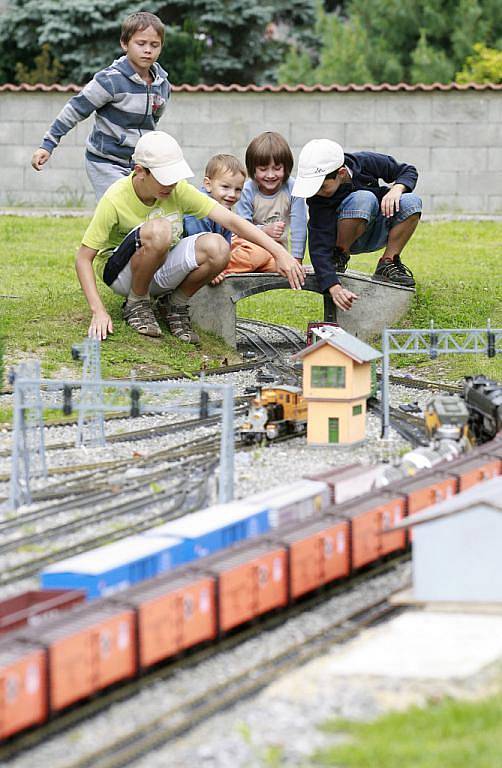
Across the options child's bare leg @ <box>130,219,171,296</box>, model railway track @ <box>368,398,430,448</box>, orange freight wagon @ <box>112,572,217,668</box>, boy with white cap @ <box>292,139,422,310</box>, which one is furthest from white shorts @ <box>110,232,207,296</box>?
orange freight wagon @ <box>112,572,217,668</box>

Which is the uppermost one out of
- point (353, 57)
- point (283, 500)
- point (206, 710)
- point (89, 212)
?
point (353, 57)

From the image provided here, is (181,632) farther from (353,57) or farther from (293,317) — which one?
(353,57)

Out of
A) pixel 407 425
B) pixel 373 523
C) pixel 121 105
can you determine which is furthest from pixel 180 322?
pixel 373 523

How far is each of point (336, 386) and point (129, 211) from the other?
3.43 meters

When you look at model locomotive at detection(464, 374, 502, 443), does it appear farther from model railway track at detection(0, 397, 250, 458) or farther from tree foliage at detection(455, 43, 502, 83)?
tree foliage at detection(455, 43, 502, 83)

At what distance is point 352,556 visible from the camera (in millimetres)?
7836

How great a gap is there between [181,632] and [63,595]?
1.93 ft

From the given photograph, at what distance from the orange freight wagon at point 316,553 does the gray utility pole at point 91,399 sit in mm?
3278

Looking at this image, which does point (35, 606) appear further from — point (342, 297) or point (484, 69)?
point (484, 69)

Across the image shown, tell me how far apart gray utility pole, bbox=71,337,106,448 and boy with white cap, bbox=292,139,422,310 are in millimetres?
2829

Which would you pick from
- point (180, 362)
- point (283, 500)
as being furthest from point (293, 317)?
point (283, 500)

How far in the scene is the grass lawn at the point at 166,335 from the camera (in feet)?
44.5

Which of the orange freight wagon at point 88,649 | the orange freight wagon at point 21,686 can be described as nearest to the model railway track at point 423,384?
the orange freight wagon at point 88,649

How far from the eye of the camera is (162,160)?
12.0m
